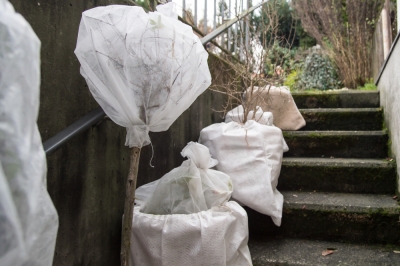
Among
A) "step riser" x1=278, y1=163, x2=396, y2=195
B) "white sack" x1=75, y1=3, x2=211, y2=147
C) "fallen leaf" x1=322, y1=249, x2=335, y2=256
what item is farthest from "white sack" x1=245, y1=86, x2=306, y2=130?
"white sack" x1=75, y1=3, x2=211, y2=147

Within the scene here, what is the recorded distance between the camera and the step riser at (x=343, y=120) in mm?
2656

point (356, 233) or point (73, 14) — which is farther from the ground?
point (73, 14)

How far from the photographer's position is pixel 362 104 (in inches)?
119

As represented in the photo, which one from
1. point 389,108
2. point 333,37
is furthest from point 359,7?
point 389,108

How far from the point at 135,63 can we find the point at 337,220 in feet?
4.61

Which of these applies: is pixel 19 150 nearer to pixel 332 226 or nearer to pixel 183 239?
pixel 183 239

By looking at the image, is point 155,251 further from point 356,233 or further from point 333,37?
point 333,37

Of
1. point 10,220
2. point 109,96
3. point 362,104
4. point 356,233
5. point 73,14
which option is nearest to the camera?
point 10,220

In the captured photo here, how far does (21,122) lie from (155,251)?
875 millimetres

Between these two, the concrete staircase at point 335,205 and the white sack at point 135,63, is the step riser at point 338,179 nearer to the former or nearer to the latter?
the concrete staircase at point 335,205

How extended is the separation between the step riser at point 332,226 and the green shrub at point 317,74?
13.7 ft

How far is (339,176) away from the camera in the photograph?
2.08 meters

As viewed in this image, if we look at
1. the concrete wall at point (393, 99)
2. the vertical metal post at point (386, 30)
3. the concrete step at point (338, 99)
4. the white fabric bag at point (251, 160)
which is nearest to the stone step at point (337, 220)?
the white fabric bag at point (251, 160)

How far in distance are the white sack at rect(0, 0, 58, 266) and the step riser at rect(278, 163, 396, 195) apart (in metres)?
1.86
